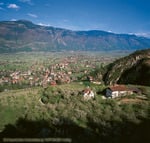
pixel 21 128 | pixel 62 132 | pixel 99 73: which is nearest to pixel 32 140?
pixel 62 132

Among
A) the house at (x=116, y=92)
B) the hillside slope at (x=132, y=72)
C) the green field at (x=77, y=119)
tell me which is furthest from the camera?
the hillside slope at (x=132, y=72)

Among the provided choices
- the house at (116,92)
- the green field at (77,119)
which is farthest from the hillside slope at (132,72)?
the green field at (77,119)

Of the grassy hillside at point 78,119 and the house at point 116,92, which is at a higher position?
the house at point 116,92

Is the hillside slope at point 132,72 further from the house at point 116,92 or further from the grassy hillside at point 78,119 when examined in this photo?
the grassy hillside at point 78,119

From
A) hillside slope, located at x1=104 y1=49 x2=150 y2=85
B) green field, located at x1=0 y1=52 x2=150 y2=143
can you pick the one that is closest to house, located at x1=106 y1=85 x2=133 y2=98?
green field, located at x1=0 y1=52 x2=150 y2=143

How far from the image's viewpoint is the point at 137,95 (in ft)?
152

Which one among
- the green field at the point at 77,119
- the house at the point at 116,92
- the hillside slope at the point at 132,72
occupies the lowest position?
the green field at the point at 77,119

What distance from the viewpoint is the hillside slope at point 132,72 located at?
7038 cm

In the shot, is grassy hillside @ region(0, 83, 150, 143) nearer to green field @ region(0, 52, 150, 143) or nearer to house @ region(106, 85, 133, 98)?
green field @ region(0, 52, 150, 143)

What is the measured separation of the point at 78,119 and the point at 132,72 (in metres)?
49.6

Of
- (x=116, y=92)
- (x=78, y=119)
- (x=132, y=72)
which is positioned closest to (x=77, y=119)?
(x=78, y=119)

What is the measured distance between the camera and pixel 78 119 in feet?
115

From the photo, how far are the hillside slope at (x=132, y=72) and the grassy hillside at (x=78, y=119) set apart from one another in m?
23.2

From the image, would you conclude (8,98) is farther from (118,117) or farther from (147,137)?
(147,137)
